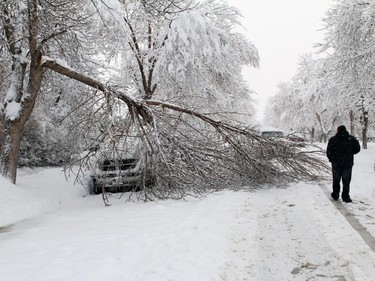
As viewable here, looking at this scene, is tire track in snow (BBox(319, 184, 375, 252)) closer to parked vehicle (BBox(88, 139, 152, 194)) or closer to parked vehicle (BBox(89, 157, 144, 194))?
parked vehicle (BBox(88, 139, 152, 194))

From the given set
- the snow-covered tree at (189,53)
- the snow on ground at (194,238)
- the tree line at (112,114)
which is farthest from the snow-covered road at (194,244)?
the snow-covered tree at (189,53)

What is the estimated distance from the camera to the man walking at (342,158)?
812cm

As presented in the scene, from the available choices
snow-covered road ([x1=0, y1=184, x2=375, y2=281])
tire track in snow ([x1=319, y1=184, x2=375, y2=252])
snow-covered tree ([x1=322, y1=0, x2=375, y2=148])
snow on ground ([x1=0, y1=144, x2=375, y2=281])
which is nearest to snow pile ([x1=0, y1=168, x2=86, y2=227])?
snow on ground ([x1=0, y1=144, x2=375, y2=281])

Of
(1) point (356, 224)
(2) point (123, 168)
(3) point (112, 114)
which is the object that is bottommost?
(1) point (356, 224)

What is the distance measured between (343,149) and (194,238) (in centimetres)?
439

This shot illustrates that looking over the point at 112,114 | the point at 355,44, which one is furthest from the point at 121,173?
the point at 355,44

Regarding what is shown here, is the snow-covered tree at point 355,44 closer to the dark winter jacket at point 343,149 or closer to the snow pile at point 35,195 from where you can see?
the dark winter jacket at point 343,149

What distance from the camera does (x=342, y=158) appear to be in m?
8.21

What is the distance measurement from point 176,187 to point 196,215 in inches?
75.5

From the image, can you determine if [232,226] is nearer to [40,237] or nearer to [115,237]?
[115,237]

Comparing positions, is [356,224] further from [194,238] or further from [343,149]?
[194,238]

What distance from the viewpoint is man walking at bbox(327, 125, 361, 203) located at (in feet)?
26.6

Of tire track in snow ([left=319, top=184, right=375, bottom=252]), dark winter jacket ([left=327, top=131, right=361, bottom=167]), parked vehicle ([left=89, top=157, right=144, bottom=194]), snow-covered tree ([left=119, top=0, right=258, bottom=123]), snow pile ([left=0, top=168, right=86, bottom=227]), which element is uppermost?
snow-covered tree ([left=119, top=0, right=258, bottom=123])

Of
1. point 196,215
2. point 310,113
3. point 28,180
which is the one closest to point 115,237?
point 196,215
